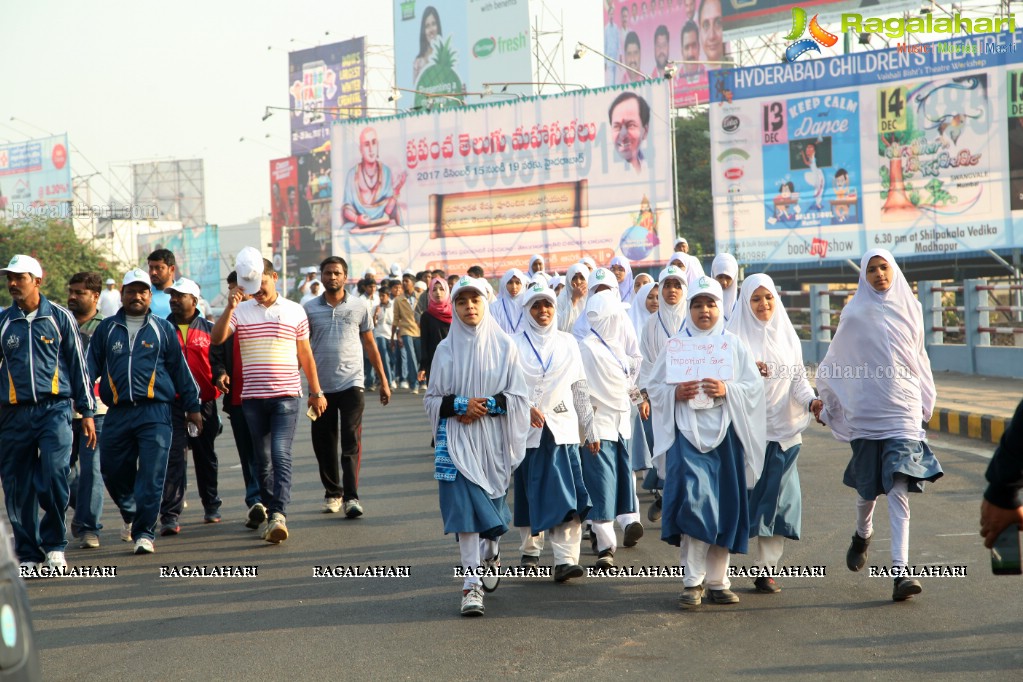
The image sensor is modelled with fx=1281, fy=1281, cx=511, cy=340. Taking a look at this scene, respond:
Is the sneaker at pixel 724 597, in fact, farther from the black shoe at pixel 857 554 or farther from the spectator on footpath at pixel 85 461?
the spectator on footpath at pixel 85 461

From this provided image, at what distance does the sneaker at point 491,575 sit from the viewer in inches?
249

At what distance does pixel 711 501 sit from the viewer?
6043 millimetres

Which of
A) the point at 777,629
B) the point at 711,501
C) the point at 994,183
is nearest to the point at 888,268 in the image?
the point at 711,501

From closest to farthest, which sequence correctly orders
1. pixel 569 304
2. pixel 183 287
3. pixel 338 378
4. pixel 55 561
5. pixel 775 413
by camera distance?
pixel 775 413
pixel 55 561
pixel 183 287
pixel 338 378
pixel 569 304

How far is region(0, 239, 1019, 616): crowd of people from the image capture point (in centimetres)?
619

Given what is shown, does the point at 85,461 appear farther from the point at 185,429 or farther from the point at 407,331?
the point at 407,331

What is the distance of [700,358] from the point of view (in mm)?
6207

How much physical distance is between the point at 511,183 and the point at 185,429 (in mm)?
26050

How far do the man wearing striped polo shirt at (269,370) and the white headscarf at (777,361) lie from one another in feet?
9.44

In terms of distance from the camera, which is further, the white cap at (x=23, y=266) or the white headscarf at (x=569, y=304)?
the white headscarf at (x=569, y=304)

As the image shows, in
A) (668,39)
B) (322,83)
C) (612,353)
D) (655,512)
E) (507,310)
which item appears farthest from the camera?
(322,83)

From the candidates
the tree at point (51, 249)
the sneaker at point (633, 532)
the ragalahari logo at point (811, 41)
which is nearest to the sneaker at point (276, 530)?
the sneaker at point (633, 532)

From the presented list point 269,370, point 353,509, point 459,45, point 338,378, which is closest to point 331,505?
point 353,509

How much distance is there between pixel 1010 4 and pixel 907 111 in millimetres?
6005
